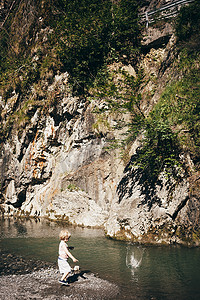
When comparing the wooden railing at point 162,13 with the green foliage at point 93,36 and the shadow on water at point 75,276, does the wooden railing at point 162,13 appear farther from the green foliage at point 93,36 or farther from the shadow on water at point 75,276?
the shadow on water at point 75,276

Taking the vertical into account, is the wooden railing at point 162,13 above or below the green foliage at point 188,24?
above

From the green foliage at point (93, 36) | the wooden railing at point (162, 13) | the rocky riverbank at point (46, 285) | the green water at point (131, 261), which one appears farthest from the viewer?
the green foliage at point (93, 36)

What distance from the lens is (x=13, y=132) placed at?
2464 cm

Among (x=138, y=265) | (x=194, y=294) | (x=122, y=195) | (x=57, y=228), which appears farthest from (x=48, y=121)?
(x=194, y=294)

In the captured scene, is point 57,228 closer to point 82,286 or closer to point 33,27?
point 82,286

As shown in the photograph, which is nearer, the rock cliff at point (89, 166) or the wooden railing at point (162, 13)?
the rock cliff at point (89, 166)

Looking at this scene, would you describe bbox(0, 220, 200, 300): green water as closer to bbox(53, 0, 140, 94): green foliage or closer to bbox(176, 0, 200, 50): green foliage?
Result: bbox(176, 0, 200, 50): green foliage

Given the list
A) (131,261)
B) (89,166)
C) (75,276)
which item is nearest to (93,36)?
(89,166)

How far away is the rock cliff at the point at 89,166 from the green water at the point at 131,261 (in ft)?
3.86

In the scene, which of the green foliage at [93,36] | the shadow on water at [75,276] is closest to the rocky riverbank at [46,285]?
the shadow on water at [75,276]

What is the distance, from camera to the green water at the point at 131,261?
624 centimetres

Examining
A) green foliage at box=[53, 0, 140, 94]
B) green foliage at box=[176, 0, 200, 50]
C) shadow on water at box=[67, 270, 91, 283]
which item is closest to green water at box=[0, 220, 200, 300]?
shadow on water at box=[67, 270, 91, 283]

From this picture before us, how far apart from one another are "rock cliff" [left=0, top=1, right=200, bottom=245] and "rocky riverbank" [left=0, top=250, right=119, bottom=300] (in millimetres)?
4509

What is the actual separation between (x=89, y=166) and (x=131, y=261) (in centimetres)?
1026
